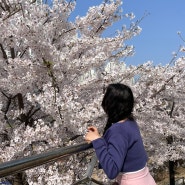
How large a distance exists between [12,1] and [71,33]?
1652 mm

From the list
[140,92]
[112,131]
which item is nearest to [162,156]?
[140,92]

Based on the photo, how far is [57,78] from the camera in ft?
21.8

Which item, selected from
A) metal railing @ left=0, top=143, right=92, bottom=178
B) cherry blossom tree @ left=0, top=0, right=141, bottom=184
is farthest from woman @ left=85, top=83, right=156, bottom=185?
cherry blossom tree @ left=0, top=0, right=141, bottom=184

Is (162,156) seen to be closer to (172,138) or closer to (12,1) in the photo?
(172,138)

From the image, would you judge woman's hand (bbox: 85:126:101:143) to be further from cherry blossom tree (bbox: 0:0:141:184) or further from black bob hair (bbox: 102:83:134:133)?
cherry blossom tree (bbox: 0:0:141:184)

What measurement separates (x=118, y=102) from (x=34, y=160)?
2.29 feet

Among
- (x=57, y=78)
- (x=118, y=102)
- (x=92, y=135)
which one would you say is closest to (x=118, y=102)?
(x=118, y=102)

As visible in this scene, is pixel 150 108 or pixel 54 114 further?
pixel 150 108

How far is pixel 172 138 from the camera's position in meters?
18.5

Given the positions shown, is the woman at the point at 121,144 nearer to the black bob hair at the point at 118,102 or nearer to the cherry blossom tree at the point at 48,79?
the black bob hair at the point at 118,102

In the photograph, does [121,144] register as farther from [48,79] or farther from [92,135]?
[48,79]

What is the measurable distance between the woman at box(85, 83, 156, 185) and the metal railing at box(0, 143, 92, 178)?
15 centimetres

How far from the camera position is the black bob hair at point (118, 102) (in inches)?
86.9

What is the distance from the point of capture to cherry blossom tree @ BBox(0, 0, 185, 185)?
6102mm
